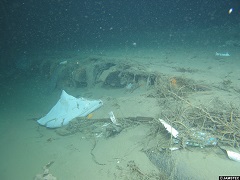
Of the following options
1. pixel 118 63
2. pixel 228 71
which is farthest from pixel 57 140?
pixel 228 71

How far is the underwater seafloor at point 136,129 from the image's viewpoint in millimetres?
3502

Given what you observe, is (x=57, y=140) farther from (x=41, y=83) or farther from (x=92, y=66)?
(x=41, y=83)

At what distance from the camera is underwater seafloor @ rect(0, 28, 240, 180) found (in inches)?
138

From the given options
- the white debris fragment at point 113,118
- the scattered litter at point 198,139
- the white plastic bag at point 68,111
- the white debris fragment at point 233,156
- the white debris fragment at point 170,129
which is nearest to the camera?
the white debris fragment at point 233,156

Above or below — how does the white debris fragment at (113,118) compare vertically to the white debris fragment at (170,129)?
below

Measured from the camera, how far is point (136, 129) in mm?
4906

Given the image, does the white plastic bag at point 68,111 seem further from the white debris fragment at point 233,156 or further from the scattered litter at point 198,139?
the white debris fragment at point 233,156

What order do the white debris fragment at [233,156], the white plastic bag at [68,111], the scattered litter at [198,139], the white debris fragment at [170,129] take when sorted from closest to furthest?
1. the white debris fragment at [233,156]
2. the scattered litter at [198,139]
3. the white debris fragment at [170,129]
4. the white plastic bag at [68,111]

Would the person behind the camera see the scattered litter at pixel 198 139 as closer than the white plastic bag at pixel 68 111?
Yes

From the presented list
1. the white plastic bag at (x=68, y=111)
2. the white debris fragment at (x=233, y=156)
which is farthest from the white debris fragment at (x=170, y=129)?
the white plastic bag at (x=68, y=111)

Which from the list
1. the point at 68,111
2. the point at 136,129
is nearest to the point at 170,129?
the point at 136,129

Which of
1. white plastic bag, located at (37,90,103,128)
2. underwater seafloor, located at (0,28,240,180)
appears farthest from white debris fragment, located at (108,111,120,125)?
white plastic bag, located at (37,90,103,128)

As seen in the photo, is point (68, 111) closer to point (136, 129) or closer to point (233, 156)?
point (136, 129)

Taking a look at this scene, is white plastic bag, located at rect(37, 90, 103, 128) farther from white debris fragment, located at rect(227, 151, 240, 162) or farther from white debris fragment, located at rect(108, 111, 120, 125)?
white debris fragment, located at rect(227, 151, 240, 162)
